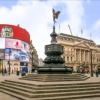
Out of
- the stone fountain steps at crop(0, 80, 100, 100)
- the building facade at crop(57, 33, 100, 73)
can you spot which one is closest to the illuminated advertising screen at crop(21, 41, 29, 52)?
the building facade at crop(57, 33, 100, 73)

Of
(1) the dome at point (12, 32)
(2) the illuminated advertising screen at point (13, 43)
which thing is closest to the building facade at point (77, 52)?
(1) the dome at point (12, 32)

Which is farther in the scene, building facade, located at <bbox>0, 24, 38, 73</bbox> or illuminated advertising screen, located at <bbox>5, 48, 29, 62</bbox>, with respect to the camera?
illuminated advertising screen, located at <bbox>5, 48, 29, 62</bbox>

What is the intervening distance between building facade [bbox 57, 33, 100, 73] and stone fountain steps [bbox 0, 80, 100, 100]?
85.1m

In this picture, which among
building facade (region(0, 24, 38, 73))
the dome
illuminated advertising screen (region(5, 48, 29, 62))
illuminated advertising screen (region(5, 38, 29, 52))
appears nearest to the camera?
building facade (region(0, 24, 38, 73))

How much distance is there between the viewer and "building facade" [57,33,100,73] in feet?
362

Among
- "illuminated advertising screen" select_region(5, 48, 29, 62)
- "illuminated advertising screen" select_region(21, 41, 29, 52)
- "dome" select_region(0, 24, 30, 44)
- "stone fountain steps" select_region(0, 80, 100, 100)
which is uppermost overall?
"dome" select_region(0, 24, 30, 44)

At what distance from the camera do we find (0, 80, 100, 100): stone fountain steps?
1730 centimetres

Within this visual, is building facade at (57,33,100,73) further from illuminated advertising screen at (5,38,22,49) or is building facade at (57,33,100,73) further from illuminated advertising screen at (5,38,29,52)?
illuminated advertising screen at (5,38,22,49)

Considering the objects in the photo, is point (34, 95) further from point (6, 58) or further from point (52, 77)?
point (6, 58)

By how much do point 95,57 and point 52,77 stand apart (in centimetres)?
11163

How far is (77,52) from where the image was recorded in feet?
392

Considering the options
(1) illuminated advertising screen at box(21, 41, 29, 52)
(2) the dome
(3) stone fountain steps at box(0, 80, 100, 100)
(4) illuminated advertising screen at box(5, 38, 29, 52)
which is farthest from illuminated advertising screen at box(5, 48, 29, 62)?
(3) stone fountain steps at box(0, 80, 100, 100)

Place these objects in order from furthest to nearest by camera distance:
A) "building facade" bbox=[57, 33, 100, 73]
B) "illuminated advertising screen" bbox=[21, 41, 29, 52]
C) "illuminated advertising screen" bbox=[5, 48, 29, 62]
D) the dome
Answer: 1. "building facade" bbox=[57, 33, 100, 73]
2. "illuminated advertising screen" bbox=[21, 41, 29, 52]
3. the dome
4. "illuminated advertising screen" bbox=[5, 48, 29, 62]

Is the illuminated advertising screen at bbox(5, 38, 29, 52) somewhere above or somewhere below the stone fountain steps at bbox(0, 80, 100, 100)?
above
